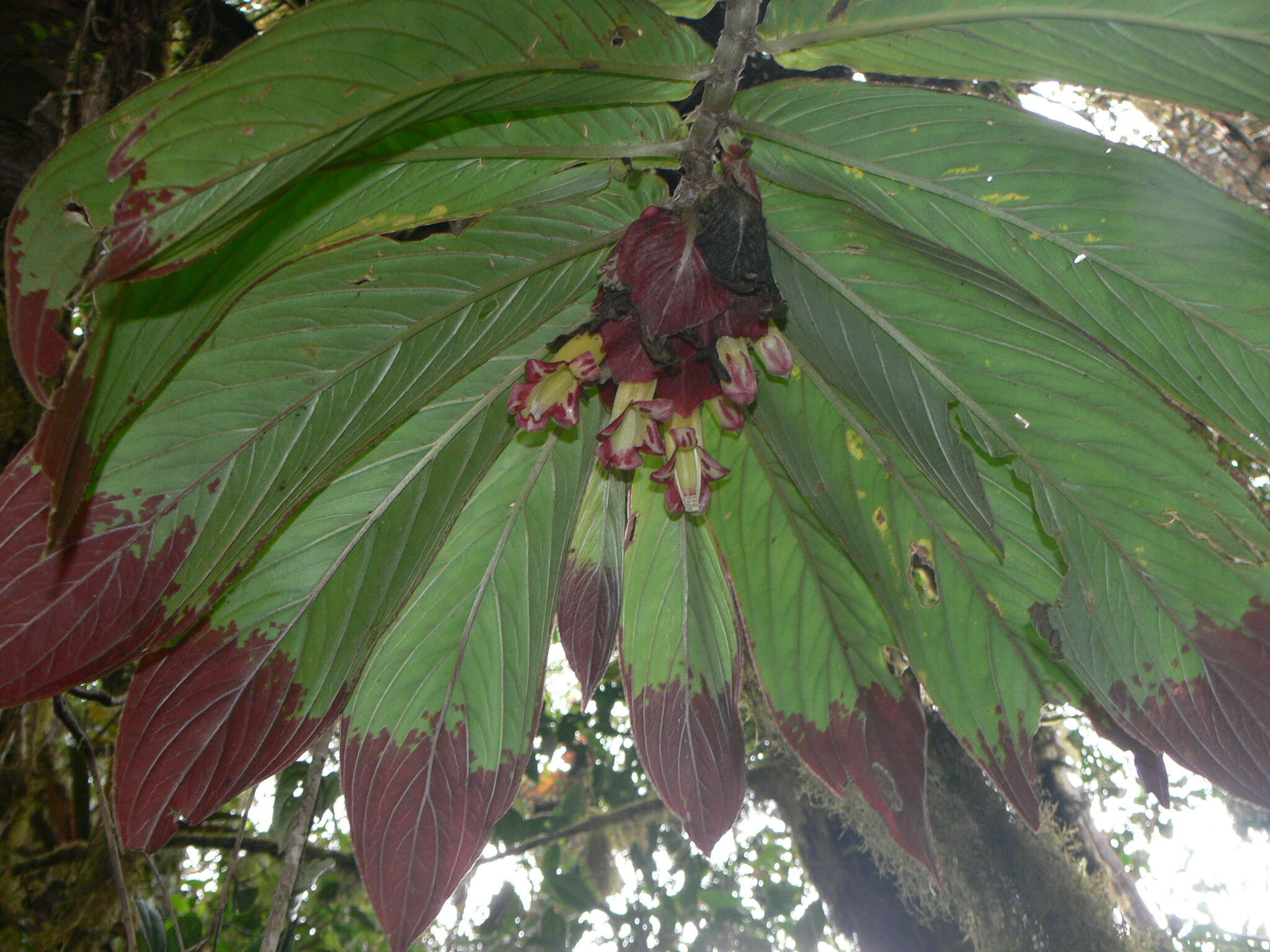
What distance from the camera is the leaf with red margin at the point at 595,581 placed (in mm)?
1104

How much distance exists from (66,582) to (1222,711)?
3.65 feet

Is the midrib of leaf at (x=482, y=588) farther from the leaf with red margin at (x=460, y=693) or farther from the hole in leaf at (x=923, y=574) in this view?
the hole in leaf at (x=923, y=574)

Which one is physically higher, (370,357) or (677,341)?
(370,357)

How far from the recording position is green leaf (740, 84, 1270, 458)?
708 millimetres

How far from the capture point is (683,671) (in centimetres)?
114

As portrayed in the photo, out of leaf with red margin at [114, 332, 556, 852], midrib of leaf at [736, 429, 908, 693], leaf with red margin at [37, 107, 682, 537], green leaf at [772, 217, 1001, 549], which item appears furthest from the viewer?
midrib of leaf at [736, 429, 908, 693]

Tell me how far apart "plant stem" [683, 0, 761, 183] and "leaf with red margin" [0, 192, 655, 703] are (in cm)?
8

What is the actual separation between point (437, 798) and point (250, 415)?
1.69ft

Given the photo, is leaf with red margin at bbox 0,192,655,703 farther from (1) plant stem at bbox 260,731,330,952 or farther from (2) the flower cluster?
(1) plant stem at bbox 260,731,330,952

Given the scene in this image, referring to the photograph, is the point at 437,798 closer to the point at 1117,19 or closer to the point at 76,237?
the point at 76,237

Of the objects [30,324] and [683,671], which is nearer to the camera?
[30,324]

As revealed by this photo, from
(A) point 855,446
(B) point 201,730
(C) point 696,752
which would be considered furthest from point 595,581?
(B) point 201,730

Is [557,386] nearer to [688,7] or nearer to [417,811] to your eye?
[688,7]

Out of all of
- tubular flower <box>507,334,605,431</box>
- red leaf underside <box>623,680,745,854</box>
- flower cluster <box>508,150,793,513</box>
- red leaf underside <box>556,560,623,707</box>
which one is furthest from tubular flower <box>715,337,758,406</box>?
red leaf underside <box>623,680,745,854</box>
